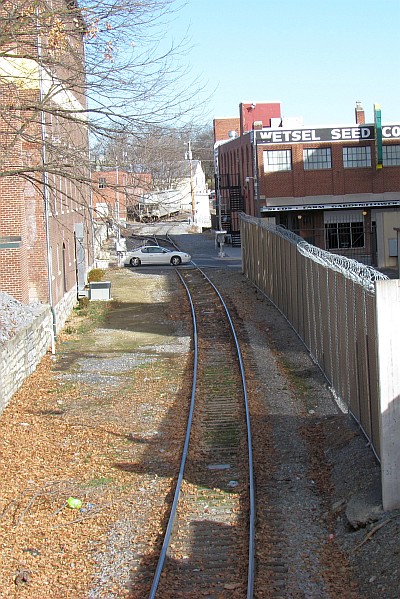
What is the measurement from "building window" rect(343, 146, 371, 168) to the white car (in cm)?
1117

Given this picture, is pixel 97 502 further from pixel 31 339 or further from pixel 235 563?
pixel 31 339

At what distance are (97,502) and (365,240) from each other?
4032cm

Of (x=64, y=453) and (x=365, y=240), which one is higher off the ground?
(x=365, y=240)

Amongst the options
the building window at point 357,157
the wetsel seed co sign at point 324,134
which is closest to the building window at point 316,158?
the wetsel seed co sign at point 324,134

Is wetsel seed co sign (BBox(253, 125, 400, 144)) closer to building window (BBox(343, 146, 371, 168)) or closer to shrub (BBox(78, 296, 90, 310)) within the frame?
building window (BBox(343, 146, 371, 168))

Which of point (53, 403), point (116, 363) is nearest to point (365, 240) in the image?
point (116, 363)

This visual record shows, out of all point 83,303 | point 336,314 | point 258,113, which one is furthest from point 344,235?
point 336,314

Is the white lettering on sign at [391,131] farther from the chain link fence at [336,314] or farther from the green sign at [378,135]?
the chain link fence at [336,314]

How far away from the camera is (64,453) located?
511 inches

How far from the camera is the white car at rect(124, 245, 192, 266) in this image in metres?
48.9

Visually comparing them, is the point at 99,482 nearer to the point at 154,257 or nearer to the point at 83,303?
the point at 83,303

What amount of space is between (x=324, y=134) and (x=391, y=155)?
14.0 ft

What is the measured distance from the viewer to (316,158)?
48.2m

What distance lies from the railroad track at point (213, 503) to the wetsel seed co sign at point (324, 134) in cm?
3089
